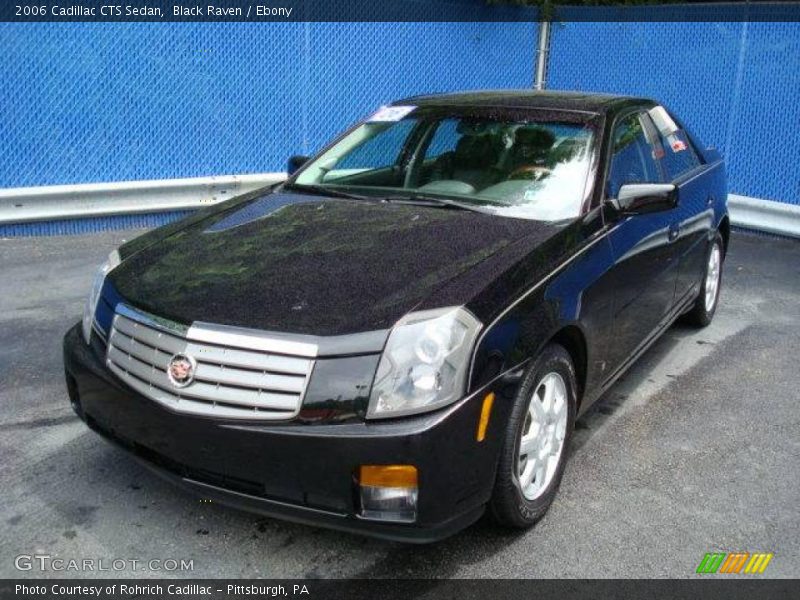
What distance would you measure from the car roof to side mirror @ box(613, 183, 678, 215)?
0.60 m

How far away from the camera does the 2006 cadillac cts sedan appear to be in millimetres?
2637

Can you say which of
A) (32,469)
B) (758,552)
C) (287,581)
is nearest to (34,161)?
(32,469)

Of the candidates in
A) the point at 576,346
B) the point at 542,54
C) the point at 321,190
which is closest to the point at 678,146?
the point at 576,346

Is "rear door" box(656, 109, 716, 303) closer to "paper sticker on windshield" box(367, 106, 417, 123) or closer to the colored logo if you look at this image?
"paper sticker on windshield" box(367, 106, 417, 123)

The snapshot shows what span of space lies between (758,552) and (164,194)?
662 centimetres

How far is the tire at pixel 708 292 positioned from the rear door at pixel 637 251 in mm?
977

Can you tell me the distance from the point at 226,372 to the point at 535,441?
1224mm

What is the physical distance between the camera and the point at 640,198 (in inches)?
Result: 149

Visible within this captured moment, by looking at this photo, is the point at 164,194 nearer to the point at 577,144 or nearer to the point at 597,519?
the point at 577,144

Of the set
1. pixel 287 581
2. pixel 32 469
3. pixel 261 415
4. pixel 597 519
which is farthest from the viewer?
pixel 32 469

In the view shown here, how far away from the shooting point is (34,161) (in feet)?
24.9

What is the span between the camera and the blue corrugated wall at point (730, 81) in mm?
8414

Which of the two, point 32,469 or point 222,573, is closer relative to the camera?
point 222,573

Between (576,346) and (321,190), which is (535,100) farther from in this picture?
(576,346)
